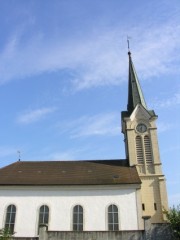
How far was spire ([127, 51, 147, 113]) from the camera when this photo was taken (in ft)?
136

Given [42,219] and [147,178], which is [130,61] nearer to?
[147,178]

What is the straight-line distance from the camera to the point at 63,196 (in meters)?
31.5

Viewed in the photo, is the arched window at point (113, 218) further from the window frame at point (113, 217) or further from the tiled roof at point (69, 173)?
the tiled roof at point (69, 173)

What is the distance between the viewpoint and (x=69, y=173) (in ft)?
113

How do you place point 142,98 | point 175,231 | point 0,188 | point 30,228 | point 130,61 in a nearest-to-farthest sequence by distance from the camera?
point 175,231 < point 30,228 < point 0,188 < point 142,98 < point 130,61

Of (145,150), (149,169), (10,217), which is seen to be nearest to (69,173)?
(10,217)

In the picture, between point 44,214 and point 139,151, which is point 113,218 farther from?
point 139,151

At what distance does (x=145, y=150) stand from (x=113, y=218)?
1016 cm

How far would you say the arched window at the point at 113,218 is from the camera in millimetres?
29797

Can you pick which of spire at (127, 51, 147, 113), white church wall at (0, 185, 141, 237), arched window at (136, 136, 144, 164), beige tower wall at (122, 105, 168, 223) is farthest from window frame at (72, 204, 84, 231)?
spire at (127, 51, 147, 113)

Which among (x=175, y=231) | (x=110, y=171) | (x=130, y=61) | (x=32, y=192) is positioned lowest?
(x=175, y=231)

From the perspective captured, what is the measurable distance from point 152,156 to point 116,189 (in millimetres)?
7362

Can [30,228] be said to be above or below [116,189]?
below

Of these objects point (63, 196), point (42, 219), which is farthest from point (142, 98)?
point (42, 219)
